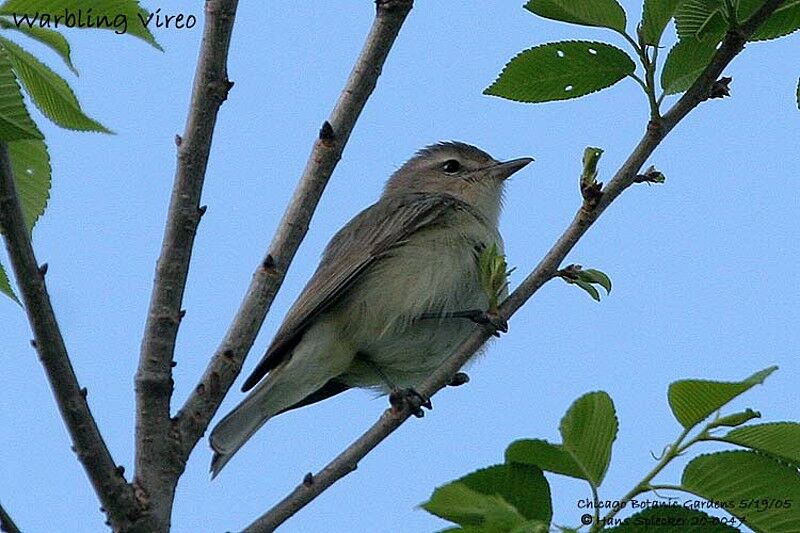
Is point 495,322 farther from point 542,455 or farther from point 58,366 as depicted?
point 58,366

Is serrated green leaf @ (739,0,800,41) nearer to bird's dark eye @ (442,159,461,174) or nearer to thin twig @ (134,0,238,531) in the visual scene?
thin twig @ (134,0,238,531)

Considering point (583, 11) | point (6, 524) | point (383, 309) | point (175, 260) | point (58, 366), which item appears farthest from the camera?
point (383, 309)

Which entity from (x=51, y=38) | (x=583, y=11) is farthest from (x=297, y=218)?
(x=583, y=11)

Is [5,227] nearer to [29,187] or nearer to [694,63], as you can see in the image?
[29,187]

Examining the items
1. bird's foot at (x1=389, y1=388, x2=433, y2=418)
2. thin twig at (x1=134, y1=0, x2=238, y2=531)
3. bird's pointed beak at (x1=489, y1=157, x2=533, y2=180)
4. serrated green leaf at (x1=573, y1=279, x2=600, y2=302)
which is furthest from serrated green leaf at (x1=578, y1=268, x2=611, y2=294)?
bird's pointed beak at (x1=489, y1=157, x2=533, y2=180)

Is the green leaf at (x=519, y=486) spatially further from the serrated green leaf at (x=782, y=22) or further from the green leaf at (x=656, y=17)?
the serrated green leaf at (x=782, y=22)

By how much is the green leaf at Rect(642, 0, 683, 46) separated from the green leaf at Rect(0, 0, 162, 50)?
1.38m

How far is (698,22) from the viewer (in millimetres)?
3354

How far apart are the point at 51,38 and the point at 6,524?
1.34 meters

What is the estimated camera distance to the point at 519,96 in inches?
135

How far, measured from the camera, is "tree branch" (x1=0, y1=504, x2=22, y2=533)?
112 inches

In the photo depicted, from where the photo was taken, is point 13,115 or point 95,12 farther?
point 95,12

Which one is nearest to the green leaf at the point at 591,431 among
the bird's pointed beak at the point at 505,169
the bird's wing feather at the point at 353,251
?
the bird's wing feather at the point at 353,251

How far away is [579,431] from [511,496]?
21cm
